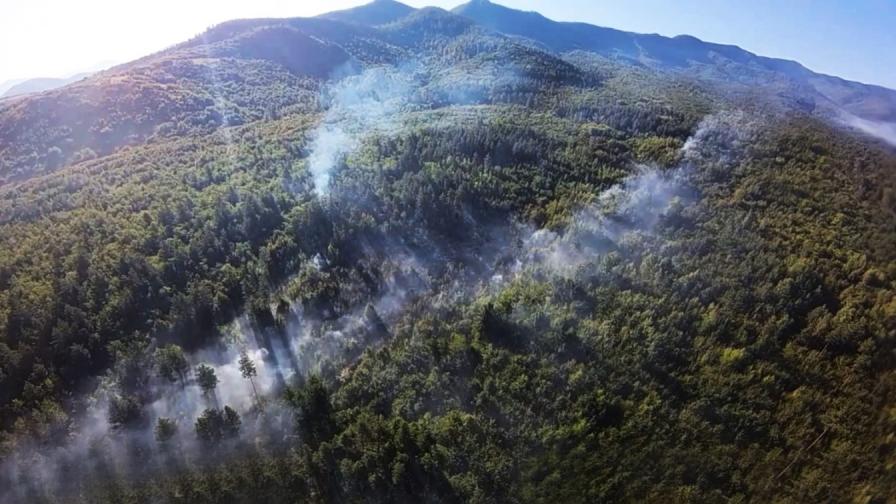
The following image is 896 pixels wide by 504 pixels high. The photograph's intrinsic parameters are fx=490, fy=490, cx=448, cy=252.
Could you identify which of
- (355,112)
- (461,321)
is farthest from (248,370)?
(355,112)

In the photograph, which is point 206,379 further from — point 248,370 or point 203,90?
point 203,90

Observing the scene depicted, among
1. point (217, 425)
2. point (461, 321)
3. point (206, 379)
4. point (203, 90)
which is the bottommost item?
point (217, 425)

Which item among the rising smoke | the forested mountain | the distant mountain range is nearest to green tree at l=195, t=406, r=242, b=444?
the forested mountain

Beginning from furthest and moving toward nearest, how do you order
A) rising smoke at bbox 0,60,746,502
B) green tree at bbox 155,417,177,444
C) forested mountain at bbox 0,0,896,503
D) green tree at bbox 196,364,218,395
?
green tree at bbox 196,364,218,395
green tree at bbox 155,417,177,444
rising smoke at bbox 0,60,746,502
forested mountain at bbox 0,0,896,503

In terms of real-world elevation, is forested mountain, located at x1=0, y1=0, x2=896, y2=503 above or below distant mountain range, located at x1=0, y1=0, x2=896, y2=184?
below

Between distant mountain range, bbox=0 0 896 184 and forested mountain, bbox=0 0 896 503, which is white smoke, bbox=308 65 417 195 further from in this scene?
distant mountain range, bbox=0 0 896 184

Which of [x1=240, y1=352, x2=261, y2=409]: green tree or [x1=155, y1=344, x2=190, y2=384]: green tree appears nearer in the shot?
[x1=240, y1=352, x2=261, y2=409]: green tree

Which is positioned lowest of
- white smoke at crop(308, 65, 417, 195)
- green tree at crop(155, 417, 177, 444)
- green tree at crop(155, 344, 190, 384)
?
green tree at crop(155, 417, 177, 444)

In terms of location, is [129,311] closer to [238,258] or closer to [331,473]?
[238,258]

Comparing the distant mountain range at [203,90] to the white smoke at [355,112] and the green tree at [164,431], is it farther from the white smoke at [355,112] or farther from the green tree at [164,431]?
the green tree at [164,431]

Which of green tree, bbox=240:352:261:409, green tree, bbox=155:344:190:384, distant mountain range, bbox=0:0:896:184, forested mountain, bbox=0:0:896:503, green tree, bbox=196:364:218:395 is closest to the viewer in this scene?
forested mountain, bbox=0:0:896:503
